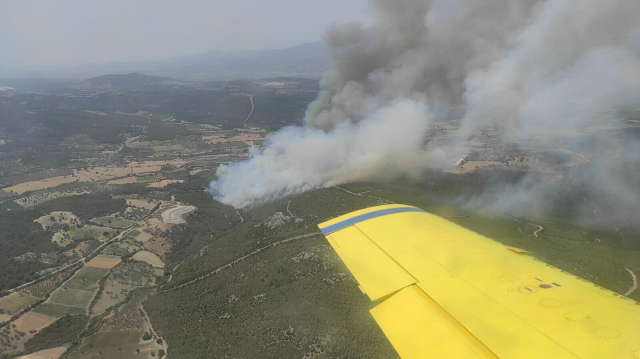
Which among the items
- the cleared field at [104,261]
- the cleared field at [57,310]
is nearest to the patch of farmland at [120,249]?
the cleared field at [104,261]

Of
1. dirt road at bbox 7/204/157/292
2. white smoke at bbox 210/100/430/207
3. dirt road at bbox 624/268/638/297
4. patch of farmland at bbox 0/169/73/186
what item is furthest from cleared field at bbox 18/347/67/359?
patch of farmland at bbox 0/169/73/186

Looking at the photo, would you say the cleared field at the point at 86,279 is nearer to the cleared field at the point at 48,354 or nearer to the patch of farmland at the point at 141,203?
the cleared field at the point at 48,354

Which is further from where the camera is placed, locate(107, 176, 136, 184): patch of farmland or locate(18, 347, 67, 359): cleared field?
locate(107, 176, 136, 184): patch of farmland

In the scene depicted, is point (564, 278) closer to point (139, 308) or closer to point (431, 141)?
point (139, 308)

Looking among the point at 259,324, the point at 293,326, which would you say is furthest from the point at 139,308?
the point at 293,326

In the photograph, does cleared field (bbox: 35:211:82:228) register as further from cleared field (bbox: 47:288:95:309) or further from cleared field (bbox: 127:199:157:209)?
cleared field (bbox: 47:288:95:309)

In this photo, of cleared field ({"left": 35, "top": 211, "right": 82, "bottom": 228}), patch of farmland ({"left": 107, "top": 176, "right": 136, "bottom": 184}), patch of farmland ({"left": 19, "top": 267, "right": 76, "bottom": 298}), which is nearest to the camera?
patch of farmland ({"left": 19, "top": 267, "right": 76, "bottom": 298})

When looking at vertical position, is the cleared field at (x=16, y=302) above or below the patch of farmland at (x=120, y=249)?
above
